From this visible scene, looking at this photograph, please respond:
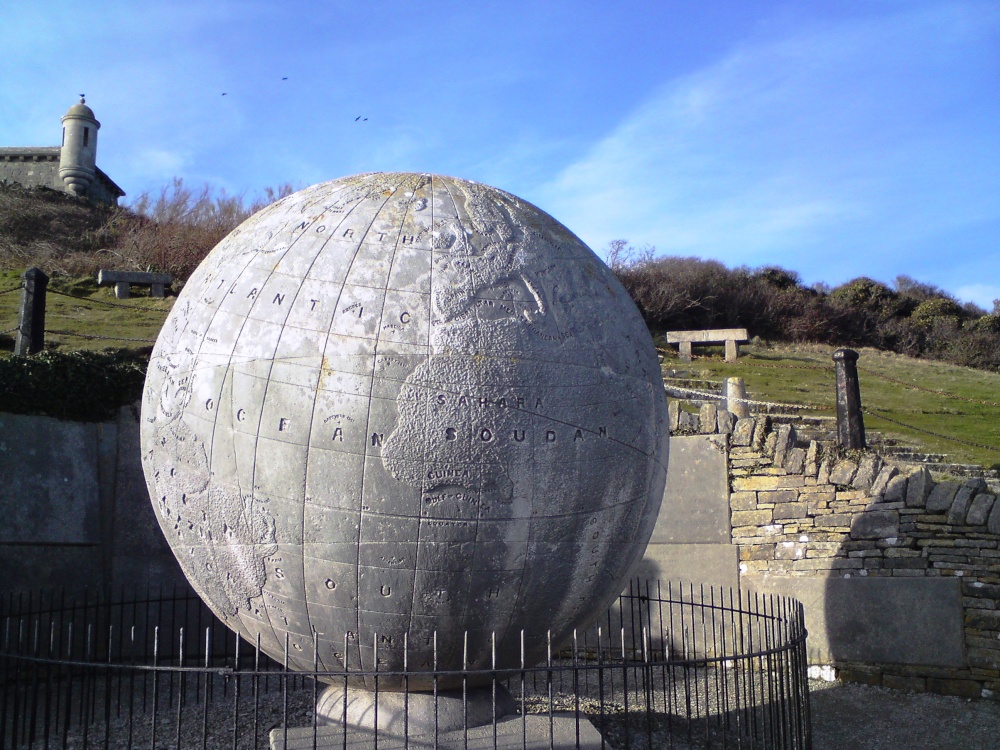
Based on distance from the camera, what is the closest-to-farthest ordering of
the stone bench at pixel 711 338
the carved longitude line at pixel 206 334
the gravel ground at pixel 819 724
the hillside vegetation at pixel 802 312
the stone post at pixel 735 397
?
the carved longitude line at pixel 206 334, the gravel ground at pixel 819 724, the stone post at pixel 735 397, the stone bench at pixel 711 338, the hillside vegetation at pixel 802 312

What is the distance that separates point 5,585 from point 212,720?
9.85ft

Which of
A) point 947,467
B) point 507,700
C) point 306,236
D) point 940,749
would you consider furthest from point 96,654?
point 947,467

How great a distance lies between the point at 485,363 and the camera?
14.2ft

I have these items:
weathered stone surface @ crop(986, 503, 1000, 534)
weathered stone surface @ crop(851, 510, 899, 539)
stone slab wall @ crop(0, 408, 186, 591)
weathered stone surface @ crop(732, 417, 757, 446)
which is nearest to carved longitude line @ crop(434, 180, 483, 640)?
stone slab wall @ crop(0, 408, 186, 591)

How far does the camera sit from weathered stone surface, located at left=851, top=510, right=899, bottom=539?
8.67 metres

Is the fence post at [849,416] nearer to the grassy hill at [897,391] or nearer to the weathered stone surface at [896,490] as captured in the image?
the weathered stone surface at [896,490]

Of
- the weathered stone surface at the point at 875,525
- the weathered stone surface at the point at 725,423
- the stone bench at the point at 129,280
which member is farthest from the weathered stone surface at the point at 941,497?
the stone bench at the point at 129,280

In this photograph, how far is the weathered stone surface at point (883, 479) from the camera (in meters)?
8.76

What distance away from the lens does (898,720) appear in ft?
24.8

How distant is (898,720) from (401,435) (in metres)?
6.03

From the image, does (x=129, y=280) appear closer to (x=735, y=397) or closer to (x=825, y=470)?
(x=735, y=397)

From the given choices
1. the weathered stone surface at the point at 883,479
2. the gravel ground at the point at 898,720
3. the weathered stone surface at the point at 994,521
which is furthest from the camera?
the weathered stone surface at the point at 883,479

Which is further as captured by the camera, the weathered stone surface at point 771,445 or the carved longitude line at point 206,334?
the weathered stone surface at point 771,445

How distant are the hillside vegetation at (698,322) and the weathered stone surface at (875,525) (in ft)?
12.6
